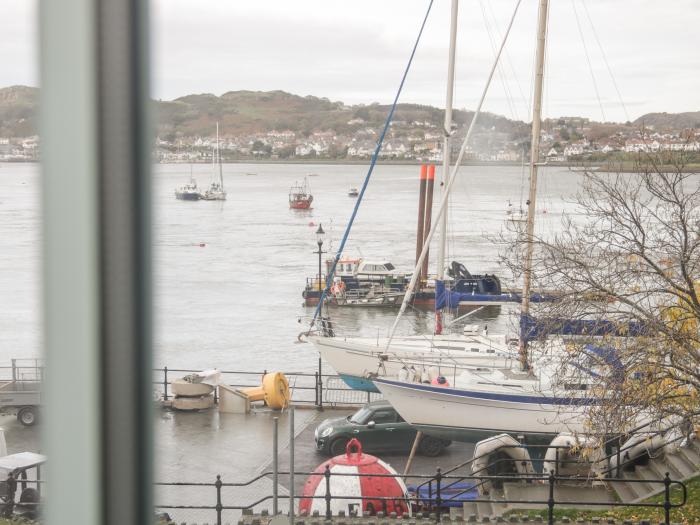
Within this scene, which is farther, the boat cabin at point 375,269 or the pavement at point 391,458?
the boat cabin at point 375,269

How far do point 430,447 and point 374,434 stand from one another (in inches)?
38.4

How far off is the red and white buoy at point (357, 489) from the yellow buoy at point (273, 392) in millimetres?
6894

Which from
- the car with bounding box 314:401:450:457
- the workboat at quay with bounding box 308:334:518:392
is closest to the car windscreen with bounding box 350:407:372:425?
the car with bounding box 314:401:450:457

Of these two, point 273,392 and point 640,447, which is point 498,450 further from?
point 273,392

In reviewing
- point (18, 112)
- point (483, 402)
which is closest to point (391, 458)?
point (483, 402)

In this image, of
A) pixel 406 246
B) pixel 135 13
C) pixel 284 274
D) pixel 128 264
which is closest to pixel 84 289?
pixel 128 264

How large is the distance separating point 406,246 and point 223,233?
1824 centimetres

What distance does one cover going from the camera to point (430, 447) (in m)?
14.4

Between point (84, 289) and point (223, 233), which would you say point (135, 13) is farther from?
point (223, 233)

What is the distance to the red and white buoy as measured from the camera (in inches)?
369

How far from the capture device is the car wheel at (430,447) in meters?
14.4

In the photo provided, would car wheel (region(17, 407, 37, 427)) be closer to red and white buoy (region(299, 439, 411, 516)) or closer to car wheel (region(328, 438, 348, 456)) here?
car wheel (region(328, 438, 348, 456))

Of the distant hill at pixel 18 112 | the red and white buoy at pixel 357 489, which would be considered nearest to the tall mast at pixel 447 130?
the red and white buoy at pixel 357 489

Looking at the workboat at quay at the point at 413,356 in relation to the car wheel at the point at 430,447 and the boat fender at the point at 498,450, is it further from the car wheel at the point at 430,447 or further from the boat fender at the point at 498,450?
the boat fender at the point at 498,450
